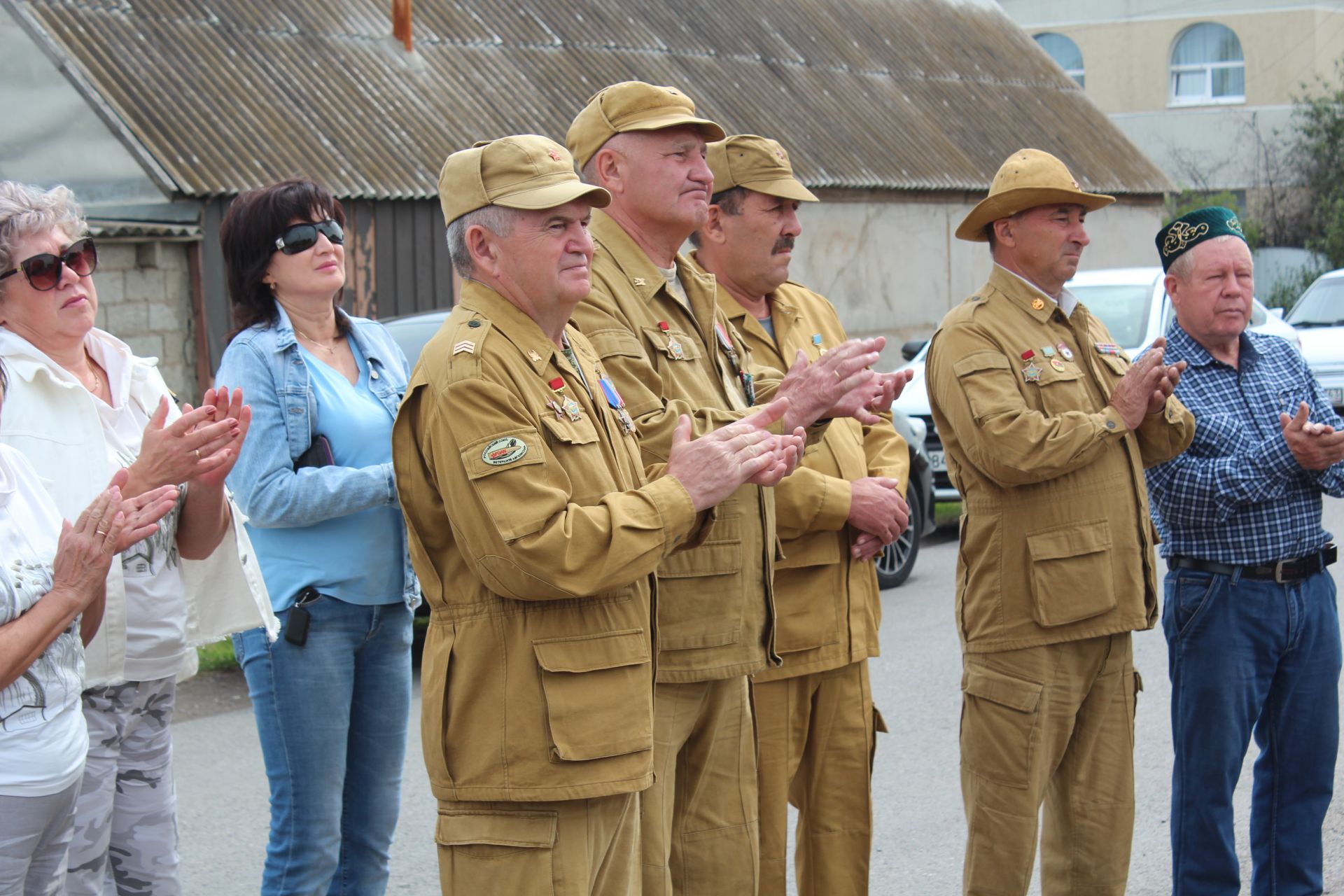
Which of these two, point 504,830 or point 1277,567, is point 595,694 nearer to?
point 504,830

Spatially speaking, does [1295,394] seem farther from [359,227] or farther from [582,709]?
[359,227]

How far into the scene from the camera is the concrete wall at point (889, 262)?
18719 millimetres

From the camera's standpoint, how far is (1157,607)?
4.33 meters

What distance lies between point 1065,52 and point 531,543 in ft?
110

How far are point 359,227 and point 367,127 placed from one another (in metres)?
1.14

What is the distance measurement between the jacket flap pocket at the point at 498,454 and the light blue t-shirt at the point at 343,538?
1.04 meters

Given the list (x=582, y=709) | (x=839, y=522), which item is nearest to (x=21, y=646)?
(x=582, y=709)

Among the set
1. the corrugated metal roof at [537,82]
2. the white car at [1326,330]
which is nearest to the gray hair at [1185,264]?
the corrugated metal roof at [537,82]

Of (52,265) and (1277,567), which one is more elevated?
(52,265)

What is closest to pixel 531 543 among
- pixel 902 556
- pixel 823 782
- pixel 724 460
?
pixel 724 460

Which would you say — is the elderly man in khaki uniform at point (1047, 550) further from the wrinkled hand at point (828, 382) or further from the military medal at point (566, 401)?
the military medal at point (566, 401)

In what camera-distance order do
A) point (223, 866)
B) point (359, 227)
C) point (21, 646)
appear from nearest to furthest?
point (21, 646) → point (223, 866) → point (359, 227)

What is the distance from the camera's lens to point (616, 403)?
11.1 ft

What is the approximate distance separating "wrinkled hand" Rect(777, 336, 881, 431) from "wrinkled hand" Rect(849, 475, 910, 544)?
2.17 feet
